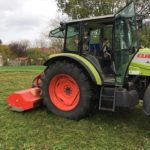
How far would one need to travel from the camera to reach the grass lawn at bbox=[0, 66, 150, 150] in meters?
4.20

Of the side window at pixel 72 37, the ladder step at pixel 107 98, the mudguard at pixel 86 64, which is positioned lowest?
the ladder step at pixel 107 98

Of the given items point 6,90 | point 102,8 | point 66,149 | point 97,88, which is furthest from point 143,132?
point 102,8

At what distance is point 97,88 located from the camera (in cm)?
522

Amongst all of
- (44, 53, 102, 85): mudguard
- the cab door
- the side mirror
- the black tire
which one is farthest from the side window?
the side mirror

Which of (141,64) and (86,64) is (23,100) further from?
(141,64)

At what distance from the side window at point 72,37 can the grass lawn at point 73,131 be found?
1437 mm

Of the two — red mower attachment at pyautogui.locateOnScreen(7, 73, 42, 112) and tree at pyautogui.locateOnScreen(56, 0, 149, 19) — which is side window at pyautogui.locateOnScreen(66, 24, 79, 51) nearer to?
red mower attachment at pyautogui.locateOnScreen(7, 73, 42, 112)

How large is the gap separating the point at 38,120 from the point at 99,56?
1.75 m

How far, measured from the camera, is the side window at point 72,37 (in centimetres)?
550

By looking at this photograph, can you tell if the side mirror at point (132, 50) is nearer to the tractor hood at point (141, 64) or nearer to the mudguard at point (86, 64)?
the tractor hood at point (141, 64)

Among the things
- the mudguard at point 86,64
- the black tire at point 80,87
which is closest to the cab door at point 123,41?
the mudguard at point 86,64

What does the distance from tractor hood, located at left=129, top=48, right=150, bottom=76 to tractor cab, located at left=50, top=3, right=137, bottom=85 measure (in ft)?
0.35

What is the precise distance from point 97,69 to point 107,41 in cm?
61

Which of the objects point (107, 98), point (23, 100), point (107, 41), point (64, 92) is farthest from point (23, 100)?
point (107, 41)
